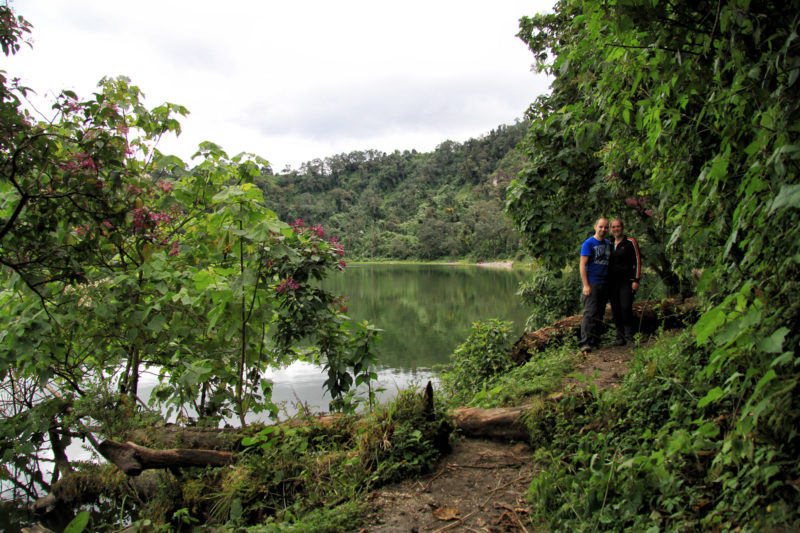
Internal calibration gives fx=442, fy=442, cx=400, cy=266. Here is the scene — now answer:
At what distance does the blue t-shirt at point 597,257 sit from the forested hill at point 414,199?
46.8m

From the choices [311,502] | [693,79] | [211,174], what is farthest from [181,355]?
[693,79]

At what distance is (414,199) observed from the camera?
100m

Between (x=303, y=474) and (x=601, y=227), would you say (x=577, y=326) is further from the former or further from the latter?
(x=303, y=474)

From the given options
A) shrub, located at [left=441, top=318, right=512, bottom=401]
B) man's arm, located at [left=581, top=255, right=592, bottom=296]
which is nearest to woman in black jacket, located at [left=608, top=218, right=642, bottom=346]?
man's arm, located at [left=581, top=255, right=592, bottom=296]

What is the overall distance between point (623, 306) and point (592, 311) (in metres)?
0.33

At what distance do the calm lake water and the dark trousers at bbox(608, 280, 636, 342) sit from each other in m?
2.22

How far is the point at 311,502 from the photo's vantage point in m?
2.39

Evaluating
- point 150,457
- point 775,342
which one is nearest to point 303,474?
point 150,457

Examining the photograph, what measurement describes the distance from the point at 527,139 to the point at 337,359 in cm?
459

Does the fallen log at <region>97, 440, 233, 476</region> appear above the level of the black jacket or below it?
below

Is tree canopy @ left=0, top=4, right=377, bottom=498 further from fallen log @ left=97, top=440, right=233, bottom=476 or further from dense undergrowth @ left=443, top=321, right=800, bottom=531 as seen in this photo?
dense undergrowth @ left=443, top=321, right=800, bottom=531

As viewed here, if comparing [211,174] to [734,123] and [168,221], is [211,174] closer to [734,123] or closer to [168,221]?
[168,221]

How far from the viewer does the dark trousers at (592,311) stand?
496 centimetres

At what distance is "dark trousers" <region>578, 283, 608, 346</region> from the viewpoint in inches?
195
